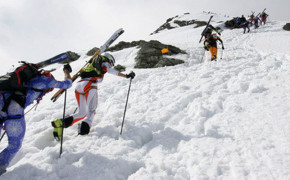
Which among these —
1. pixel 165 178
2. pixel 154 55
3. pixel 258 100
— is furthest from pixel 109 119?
pixel 154 55

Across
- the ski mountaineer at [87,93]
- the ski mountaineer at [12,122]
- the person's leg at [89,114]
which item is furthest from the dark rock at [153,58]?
the ski mountaineer at [12,122]

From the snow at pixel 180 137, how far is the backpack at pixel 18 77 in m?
1.49

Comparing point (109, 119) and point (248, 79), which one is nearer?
point (109, 119)

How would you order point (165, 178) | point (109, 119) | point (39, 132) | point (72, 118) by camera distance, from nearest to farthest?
point (165, 178)
point (72, 118)
point (39, 132)
point (109, 119)

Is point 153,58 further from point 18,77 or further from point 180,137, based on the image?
point 18,77

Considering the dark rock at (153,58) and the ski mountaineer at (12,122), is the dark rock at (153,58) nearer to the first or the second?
the dark rock at (153,58)

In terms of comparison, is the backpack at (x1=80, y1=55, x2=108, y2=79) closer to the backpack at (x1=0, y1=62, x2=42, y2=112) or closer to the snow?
the snow

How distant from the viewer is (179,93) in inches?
282

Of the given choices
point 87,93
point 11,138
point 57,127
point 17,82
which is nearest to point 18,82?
point 17,82

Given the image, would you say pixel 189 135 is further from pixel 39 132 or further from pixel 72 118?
pixel 39 132

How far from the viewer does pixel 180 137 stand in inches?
173

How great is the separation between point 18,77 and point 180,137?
134 inches

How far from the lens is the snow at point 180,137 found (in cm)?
329

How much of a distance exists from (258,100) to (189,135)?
8.08ft
